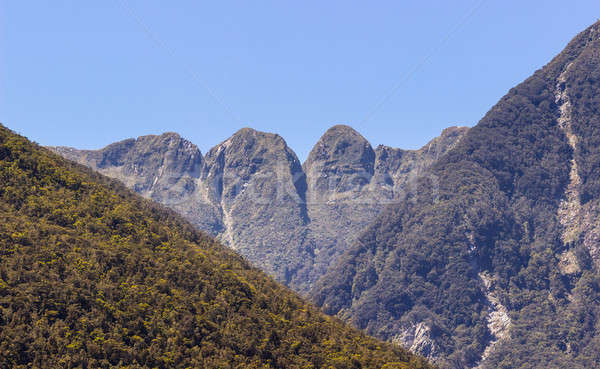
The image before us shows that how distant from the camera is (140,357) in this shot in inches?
2766

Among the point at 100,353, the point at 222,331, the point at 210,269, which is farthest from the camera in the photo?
the point at 210,269

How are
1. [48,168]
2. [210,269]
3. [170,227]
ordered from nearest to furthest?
1. [210,269]
2. [48,168]
3. [170,227]

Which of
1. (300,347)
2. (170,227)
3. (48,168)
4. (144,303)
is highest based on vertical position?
(48,168)

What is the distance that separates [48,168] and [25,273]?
36.3 m

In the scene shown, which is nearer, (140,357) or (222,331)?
(140,357)

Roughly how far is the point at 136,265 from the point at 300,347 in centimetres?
2901

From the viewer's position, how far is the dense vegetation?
68688 millimetres

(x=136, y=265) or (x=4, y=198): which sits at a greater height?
(x=4, y=198)

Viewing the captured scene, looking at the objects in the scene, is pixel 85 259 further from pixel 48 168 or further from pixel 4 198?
pixel 48 168

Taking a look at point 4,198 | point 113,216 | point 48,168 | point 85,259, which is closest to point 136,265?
point 85,259

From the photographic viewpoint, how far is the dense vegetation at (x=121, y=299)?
68.7m

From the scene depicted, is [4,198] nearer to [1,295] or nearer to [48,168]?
[48,168]

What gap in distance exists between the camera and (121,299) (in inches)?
3051

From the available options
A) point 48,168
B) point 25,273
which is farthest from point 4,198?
point 25,273
